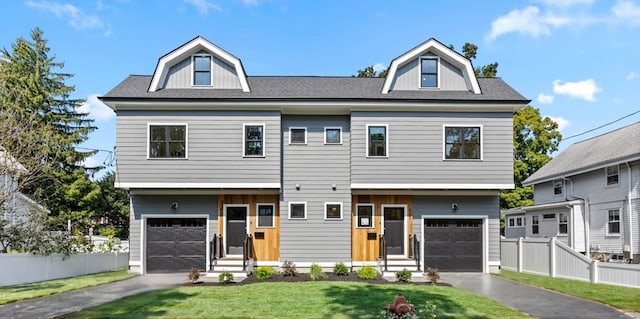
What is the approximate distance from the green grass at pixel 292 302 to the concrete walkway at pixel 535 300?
2.18ft

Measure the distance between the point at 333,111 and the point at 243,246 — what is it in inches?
235

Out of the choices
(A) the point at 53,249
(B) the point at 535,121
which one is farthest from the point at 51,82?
(B) the point at 535,121

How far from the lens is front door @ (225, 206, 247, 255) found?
18.7 metres

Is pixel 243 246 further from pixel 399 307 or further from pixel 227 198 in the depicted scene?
pixel 399 307

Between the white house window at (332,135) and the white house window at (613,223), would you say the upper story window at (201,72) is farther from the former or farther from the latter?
the white house window at (613,223)

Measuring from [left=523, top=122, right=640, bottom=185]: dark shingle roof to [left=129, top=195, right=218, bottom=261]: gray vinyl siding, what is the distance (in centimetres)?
1919

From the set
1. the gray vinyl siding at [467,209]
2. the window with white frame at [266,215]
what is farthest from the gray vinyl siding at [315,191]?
the gray vinyl siding at [467,209]

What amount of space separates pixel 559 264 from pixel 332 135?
29.7 ft

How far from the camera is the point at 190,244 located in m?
18.4

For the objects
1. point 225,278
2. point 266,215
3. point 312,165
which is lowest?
point 225,278

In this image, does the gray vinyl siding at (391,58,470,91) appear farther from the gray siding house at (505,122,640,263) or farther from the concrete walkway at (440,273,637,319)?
the gray siding house at (505,122,640,263)

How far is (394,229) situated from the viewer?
62.2 ft

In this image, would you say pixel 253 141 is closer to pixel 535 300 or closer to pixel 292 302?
pixel 292 302

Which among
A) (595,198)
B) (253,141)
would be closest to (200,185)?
(253,141)
